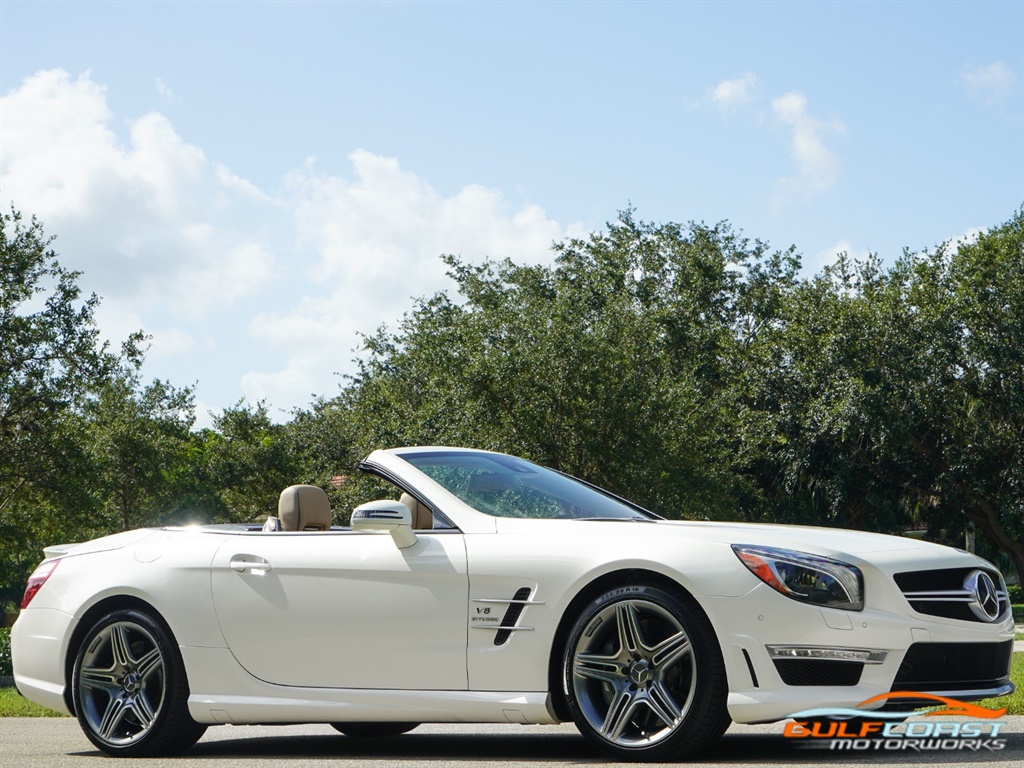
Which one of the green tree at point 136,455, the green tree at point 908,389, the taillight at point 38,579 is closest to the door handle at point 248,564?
the taillight at point 38,579

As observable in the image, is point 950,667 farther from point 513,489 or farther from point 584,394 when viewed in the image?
point 584,394

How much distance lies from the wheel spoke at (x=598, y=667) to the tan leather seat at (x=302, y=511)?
209cm

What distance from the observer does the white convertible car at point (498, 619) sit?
5855 mm

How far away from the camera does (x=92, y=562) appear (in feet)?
25.6

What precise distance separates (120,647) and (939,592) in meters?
4.35

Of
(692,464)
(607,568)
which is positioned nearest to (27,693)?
(607,568)

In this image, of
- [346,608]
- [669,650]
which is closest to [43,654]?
[346,608]

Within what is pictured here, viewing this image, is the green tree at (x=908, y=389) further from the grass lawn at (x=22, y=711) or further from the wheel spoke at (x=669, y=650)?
the wheel spoke at (x=669, y=650)

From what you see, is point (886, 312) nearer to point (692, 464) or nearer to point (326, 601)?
point (692, 464)

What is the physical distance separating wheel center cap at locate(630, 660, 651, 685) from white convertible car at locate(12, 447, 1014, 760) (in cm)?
1

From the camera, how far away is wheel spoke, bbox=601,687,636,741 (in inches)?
237

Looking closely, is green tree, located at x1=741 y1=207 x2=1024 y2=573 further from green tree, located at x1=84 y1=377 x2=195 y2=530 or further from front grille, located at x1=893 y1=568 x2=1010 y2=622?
front grille, located at x1=893 y1=568 x2=1010 y2=622

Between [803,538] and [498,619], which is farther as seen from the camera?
[498,619]

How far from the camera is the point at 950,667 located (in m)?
5.92
